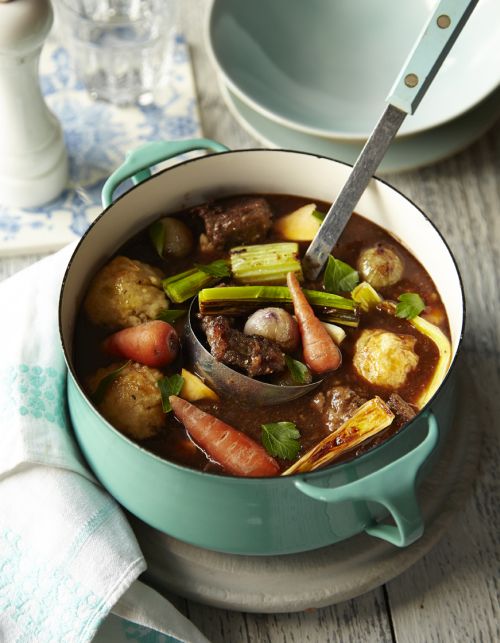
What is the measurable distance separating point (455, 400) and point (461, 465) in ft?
0.49

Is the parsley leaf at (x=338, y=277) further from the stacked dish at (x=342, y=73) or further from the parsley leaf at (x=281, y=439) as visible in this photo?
the stacked dish at (x=342, y=73)

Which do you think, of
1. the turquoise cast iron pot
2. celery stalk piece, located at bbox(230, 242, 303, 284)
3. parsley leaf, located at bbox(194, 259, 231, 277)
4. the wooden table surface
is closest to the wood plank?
the wooden table surface

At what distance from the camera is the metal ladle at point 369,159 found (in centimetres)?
163

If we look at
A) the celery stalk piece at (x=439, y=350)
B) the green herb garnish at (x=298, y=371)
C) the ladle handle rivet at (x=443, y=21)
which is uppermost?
the ladle handle rivet at (x=443, y=21)

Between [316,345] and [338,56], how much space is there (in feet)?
4.21

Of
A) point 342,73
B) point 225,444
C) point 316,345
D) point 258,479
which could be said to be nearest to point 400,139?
point 342,73

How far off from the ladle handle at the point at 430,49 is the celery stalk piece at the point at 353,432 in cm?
59

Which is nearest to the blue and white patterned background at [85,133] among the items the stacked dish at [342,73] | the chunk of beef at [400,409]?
the stacked dish at [342,73]

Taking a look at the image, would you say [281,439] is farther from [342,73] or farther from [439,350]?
[342,73]

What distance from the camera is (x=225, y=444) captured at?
1.64 metres

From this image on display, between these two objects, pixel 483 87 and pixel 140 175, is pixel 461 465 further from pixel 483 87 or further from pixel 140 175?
pixel 483 87

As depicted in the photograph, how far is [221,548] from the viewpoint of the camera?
167 centimetres

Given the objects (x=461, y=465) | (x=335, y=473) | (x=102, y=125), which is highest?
(x=335, y=473)

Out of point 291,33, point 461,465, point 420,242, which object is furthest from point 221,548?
point 291,33
